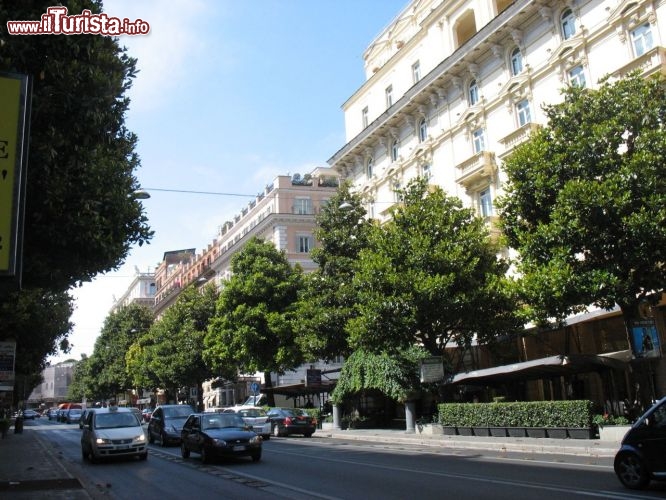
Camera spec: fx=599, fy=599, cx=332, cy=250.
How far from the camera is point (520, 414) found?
20.6 meters

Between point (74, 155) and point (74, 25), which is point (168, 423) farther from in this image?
point (74, 25)

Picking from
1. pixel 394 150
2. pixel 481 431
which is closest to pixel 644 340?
pixel 481 431

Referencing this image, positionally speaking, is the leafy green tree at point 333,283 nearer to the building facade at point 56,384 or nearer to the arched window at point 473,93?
the arched window at point 473,93

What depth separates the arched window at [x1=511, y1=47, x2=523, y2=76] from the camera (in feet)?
95.1

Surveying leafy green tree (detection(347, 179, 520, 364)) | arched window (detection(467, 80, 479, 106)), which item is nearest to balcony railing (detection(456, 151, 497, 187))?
arched window (detection(467, 80, 479, 106))

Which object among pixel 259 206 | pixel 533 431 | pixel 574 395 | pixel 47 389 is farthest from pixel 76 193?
pixel 47 389

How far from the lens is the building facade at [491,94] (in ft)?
76.9

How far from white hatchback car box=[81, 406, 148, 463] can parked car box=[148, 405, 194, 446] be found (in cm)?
482

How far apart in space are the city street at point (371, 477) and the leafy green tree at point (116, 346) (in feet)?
233

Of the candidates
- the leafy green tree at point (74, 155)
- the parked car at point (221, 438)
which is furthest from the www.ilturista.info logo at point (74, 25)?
the parked car at point (221, 438)

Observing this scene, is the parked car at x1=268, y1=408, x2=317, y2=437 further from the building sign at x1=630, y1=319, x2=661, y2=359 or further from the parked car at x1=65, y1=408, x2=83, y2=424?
the parked car at x1=65, y1=408, x2=83, y2=424

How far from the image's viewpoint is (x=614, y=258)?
58.0 feet

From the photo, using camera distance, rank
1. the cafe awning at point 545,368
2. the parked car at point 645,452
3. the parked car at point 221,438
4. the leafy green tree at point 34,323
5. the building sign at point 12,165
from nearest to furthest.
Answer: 1. the building sign at point 12,165
2. the parked car at point 645,452
3. the parked car at point 221,438
4. the cafe awning at point 545,368
5. the leafy green tree at point 34,323

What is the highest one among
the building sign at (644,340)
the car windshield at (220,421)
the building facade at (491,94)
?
the building facade at (491,94)
